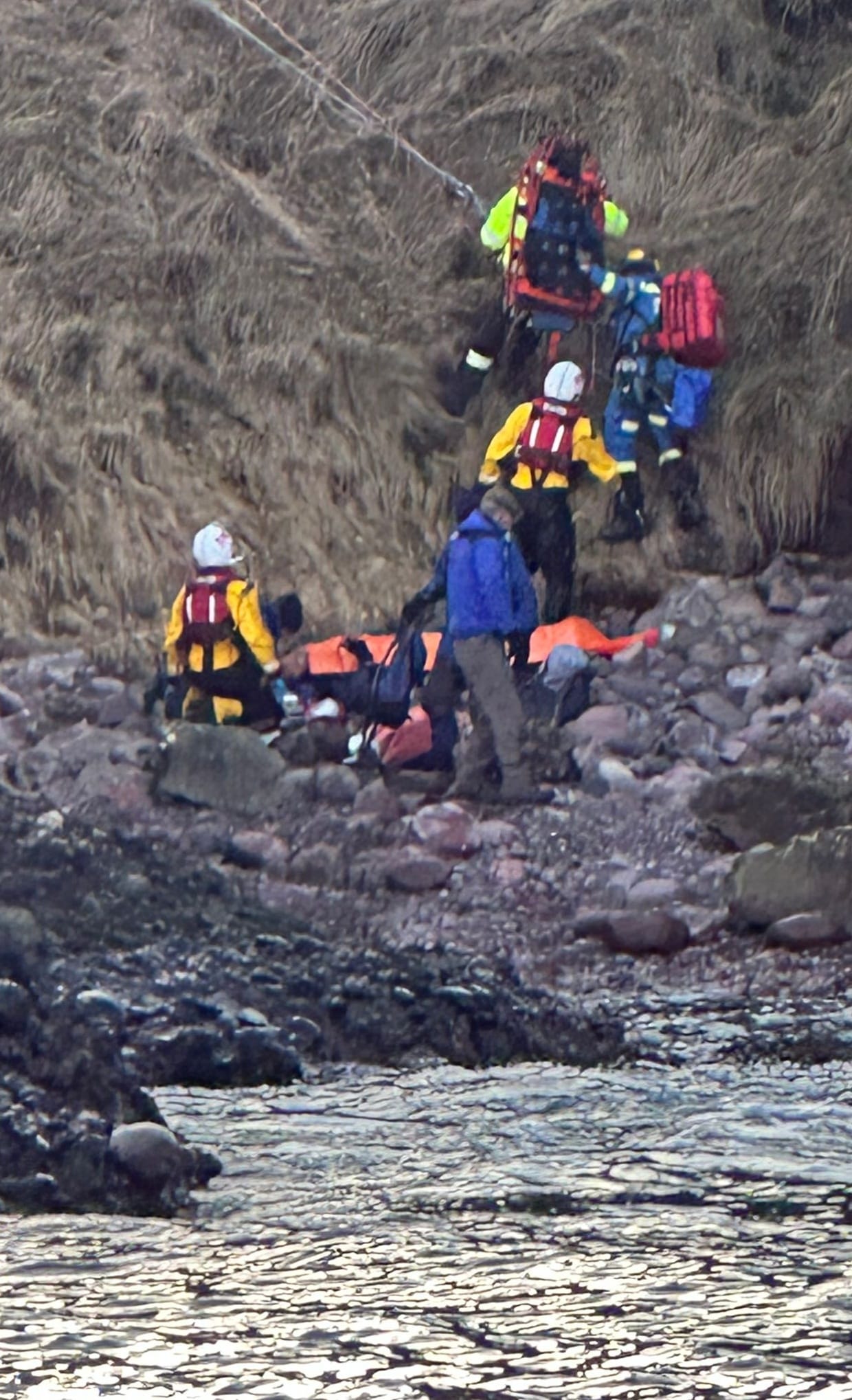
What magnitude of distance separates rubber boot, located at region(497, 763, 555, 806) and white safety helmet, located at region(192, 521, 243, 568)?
3.21ft

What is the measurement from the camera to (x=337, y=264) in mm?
4750

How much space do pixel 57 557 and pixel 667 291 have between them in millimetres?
1554

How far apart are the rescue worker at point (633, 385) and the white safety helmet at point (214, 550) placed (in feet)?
2.78

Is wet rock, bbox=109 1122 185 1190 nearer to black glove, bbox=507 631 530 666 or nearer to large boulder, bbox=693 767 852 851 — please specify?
large boulder, bbox=693 767 852 851

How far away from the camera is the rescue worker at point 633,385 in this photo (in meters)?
4.30

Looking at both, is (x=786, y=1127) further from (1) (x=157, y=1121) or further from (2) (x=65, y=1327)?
(2) (x=65, y=1327)

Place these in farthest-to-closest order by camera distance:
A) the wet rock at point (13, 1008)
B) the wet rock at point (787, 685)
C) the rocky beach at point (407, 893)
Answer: the wet rock at point (787, 685) → the rocky beach at point (407, 893) → the wet rock at point (13, 1008)

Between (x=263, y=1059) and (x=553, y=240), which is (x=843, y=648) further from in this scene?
(x=263, y=1059)

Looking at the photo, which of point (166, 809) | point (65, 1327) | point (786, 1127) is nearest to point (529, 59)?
point (166, 809)

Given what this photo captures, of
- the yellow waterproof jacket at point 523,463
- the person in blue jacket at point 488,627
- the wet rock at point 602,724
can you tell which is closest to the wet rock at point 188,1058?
the person in blue jacket at point 488,627

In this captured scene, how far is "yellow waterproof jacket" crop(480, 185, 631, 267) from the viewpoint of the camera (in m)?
4.41

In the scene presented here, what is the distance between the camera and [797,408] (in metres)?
4.55

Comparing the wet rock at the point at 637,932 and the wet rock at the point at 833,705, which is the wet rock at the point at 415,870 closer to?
the wet rock at the point at 637,932

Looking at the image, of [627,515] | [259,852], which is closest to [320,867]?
[259,852]
